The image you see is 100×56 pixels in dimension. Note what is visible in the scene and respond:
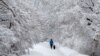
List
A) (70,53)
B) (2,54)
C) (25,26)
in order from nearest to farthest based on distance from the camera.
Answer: (2,54) → (25,26) → (70,53)

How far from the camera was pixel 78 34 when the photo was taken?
1758cm

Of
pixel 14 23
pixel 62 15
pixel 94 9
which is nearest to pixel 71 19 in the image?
pixel 62 15

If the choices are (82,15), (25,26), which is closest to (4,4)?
(25,26)

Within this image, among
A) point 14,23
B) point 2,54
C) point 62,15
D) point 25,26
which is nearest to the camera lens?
point 2,54

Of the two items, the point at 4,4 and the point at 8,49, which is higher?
the point at 4,4

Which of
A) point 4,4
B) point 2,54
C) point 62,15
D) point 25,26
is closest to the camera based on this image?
point 2,54

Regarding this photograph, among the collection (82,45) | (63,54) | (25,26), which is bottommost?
(63,54)

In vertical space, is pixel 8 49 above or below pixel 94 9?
below

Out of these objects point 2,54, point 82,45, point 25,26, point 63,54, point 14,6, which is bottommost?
point 63,54

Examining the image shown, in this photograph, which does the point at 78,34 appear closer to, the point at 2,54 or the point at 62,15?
the point at 62,15

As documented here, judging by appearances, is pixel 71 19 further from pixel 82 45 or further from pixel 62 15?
pixel 82 45

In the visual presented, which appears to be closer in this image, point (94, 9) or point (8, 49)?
point (8, 49)

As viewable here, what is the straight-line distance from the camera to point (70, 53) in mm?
17562

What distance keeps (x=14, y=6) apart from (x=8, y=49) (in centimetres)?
257
